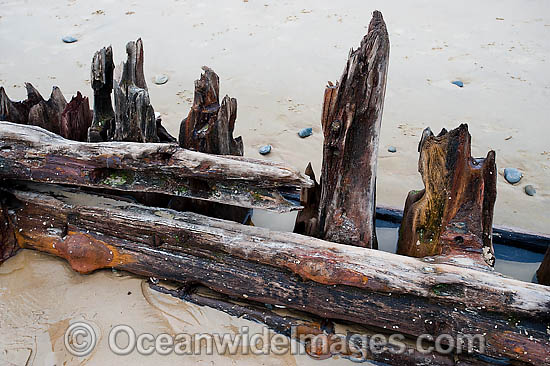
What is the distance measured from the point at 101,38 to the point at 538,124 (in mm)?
5871

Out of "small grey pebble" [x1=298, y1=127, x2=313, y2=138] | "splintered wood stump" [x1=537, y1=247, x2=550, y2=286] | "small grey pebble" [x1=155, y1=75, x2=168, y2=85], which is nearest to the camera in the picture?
"splintered wood stump" [x1=537, y1=247, x2=550, y2=286]

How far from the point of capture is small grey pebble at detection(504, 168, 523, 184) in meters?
4.26

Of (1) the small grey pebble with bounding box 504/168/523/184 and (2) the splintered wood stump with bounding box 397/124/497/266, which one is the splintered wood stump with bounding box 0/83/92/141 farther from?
(1) the small grey pebble with bounding box 504/168/523/184

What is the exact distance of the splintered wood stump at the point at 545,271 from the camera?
2.73m

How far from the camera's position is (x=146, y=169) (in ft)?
8.36

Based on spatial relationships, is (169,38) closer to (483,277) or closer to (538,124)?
(538,124)

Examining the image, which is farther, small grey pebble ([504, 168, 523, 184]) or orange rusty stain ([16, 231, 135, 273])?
small grey pebble ([504, 168, 523, 184])

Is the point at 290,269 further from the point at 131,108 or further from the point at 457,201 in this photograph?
the point at 131,108

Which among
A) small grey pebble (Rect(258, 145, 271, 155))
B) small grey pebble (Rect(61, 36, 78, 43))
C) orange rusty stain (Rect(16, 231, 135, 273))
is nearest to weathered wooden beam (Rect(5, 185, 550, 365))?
orange rusty stain (Rect(16, 231, 135, 273))

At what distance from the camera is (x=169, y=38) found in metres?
7.02

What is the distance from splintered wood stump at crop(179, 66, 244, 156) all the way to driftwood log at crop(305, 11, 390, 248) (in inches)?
26.6

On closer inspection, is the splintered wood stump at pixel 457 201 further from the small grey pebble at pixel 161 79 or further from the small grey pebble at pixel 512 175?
the small grey pebble at pixel 161 79

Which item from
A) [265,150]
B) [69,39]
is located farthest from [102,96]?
[69,39]

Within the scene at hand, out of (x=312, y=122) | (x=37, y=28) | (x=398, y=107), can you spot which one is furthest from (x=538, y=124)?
(x=37, y=28)
